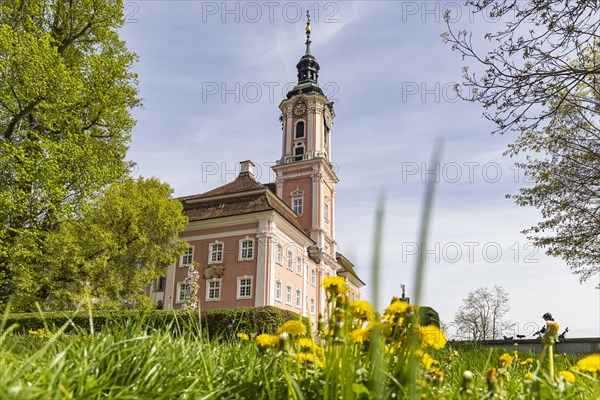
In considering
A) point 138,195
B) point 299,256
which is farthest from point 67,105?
point 299,256

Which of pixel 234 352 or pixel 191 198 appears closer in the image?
pixel 234 352

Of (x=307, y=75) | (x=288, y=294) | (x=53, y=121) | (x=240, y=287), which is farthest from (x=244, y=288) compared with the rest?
(x=307, y=75)

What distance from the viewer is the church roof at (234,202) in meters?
28.9

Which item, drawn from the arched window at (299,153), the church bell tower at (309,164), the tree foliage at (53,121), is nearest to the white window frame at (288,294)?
the church bell tower at (309,164)

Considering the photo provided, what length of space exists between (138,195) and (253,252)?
1027 cm

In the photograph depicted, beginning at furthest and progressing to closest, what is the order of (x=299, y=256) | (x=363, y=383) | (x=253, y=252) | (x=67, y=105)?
(x=299, y=256) < (x=253, y=252) < (x=67, y=105) < (x=363, y=383)

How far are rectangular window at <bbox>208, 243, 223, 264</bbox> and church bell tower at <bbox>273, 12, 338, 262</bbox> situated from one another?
331 inches

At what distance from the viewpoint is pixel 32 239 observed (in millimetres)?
13266

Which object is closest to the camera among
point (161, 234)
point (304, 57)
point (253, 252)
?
point (161, 234)

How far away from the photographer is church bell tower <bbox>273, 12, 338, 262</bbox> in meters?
35.6

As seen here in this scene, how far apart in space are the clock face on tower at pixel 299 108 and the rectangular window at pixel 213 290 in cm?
1808

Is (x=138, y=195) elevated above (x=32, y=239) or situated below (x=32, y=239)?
above

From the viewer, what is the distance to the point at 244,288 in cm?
2745

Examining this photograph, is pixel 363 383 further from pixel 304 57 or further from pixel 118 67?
pixel 304 57
